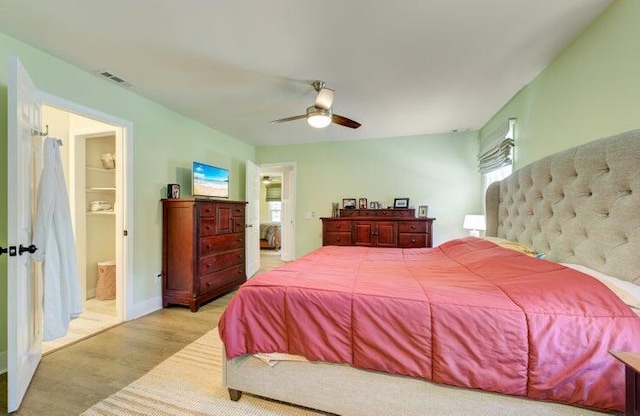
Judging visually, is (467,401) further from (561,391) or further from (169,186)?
(169,186)

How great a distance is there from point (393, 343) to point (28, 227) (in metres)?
Answer: 2.34

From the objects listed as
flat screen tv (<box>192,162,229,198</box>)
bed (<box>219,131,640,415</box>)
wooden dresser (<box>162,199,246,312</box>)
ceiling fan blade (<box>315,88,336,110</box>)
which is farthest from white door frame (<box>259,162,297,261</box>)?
bed (<box>219,131,640,415</box>)

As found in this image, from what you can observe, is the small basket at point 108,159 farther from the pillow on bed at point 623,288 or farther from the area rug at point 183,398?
the pillow on bed at point 623,288

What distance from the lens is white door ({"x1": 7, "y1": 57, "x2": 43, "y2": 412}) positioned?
149cm

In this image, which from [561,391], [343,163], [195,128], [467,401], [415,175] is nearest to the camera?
[561,391]

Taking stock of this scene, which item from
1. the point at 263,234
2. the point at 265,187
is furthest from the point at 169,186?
the point at 265,187

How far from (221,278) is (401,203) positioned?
3.06m

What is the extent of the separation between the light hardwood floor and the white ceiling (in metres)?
2.44

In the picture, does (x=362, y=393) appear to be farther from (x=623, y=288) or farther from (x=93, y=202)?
(x=93, y=202)

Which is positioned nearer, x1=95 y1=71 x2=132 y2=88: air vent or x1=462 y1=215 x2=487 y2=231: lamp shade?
x1=95 y1=71 x2=132 y2=88: air vent

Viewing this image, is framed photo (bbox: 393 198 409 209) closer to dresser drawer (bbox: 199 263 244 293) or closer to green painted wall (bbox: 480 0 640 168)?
green painted wall (bbox: 480 0 640 168)

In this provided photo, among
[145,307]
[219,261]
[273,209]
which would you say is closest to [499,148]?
[219,261]

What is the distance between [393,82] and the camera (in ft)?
8.43

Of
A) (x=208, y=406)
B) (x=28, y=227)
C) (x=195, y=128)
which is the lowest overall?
(x=208, y=406)
